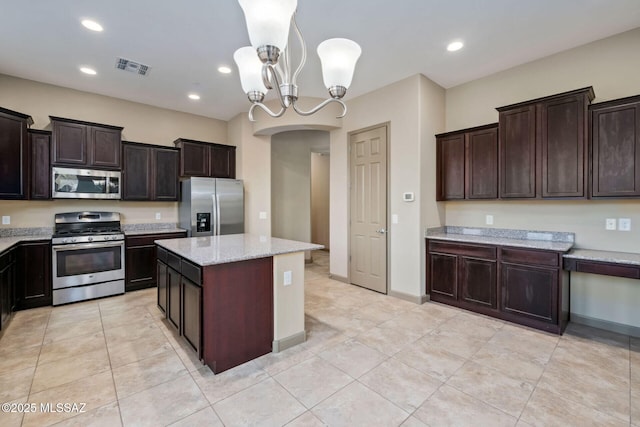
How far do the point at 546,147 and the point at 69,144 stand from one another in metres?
6.14

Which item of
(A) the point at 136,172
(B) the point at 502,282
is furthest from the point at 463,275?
(A) the point at 136,172

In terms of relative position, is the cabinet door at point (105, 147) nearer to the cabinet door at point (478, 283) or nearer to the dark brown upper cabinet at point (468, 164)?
the dark brown upper cabinet at point (468, 164)

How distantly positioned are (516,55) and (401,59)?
135 centimetres

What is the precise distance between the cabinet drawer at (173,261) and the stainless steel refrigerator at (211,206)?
1.95 m

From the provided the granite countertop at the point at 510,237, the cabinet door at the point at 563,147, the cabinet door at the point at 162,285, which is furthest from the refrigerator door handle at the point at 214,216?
the cabinet door at the point at 563,147

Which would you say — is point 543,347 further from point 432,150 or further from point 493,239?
point 432,150

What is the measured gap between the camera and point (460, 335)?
2996 millimetres

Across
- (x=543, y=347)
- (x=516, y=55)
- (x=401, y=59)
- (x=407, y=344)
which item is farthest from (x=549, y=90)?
(x=407, y=344)

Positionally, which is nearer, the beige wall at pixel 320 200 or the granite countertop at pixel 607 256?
the granite countertop at pixel 607 256

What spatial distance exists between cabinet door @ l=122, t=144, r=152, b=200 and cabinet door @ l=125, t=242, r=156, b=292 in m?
0.87

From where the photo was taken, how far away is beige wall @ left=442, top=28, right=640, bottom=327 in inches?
117

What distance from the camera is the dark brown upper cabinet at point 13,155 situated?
339 centimetres

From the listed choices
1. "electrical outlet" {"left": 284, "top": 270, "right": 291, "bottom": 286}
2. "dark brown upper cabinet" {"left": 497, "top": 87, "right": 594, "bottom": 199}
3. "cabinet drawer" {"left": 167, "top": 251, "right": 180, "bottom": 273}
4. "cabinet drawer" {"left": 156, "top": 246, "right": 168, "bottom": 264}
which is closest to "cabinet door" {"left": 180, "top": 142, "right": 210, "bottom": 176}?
"cabinet drawer" {"left": 156, "top": 246, "right": 168, "bottom": 264}

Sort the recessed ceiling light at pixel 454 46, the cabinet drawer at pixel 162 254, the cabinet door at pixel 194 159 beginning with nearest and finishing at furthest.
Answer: the cabinet drawer at pixel 162 254 → the recessed ceiling light at pixel 454 46 → the cabinet door at pixel 194 159
